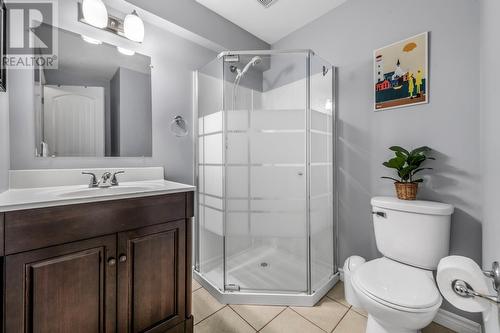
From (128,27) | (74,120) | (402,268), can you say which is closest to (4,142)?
(74,120)

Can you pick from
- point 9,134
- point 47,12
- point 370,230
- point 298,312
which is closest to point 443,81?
point 370,230

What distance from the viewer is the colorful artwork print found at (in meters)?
1.50

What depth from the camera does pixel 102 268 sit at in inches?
40.9

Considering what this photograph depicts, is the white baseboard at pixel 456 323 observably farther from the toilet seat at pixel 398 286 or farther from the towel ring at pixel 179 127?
the towel ring at pixel 179 127

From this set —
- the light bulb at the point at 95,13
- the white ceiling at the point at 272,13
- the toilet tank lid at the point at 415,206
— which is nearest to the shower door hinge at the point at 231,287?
the toilet tank lid at the point at 415,206

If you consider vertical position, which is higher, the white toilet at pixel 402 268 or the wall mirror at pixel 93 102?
the wall mirror at pixel 93 102

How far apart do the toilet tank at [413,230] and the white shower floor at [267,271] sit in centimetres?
63

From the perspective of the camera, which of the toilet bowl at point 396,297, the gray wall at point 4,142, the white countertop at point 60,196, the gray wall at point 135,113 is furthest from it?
the gray wall at point 135,113

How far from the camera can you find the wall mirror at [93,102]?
1.39 metres

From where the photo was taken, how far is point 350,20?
6.15 feet

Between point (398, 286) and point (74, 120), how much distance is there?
7.29ft

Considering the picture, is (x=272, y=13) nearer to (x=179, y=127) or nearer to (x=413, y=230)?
(x=179, y=127)

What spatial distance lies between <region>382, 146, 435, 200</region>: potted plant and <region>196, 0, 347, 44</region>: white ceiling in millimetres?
1450

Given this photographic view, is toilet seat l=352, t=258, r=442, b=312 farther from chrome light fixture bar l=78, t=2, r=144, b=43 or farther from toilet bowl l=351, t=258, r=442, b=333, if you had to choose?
chrome light fixture bar l=78, t=2, r=144, b=43
